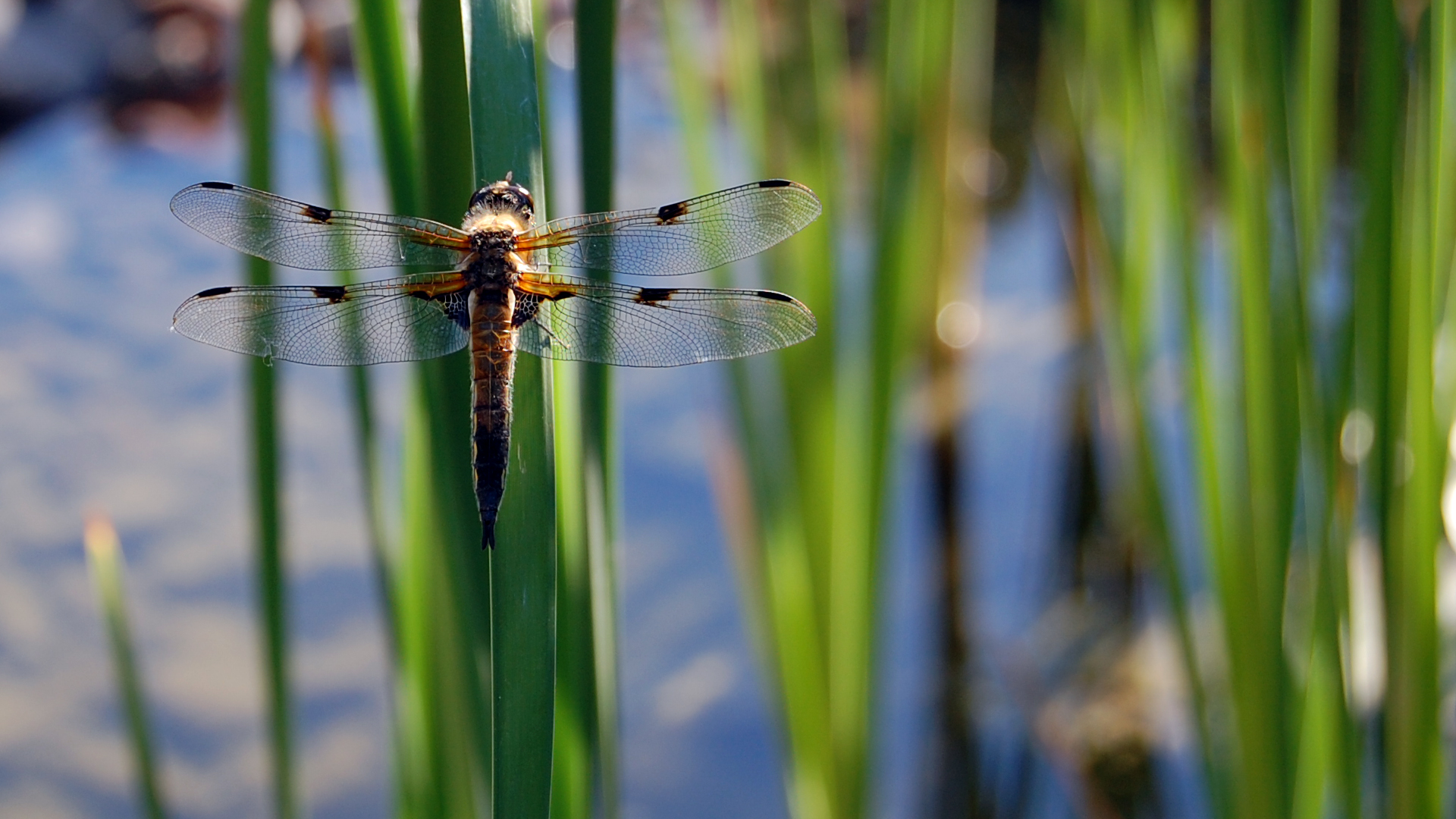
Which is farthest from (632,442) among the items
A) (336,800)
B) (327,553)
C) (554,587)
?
(554,587)

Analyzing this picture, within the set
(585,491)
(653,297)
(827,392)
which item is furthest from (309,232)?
(827,392)

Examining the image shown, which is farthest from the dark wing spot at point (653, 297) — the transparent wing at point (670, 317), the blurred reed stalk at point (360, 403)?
the blurred reed stalk at point (360, 403)

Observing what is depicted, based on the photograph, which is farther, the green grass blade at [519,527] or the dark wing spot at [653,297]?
the dark wing spot at [653,297]

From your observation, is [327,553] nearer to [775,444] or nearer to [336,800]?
[336,800]

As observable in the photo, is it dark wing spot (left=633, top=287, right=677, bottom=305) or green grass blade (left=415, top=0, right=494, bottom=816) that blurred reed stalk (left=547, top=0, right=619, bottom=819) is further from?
dark wing spot (left=633, top=287, right=677, bottom=305)

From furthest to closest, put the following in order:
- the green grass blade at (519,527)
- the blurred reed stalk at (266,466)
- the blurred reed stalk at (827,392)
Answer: the blurred reed stalk at (827,392) → the blurred reed stalk at (266,466) → the green grass blade at (519,527)

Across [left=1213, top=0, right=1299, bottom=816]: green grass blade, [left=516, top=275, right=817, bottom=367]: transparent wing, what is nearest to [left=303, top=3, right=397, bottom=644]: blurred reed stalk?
[left=516, top=275, right=817, bottom=367]: transparent wing

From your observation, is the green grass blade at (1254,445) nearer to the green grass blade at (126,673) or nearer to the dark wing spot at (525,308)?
the dark wing spot at (525,308)
